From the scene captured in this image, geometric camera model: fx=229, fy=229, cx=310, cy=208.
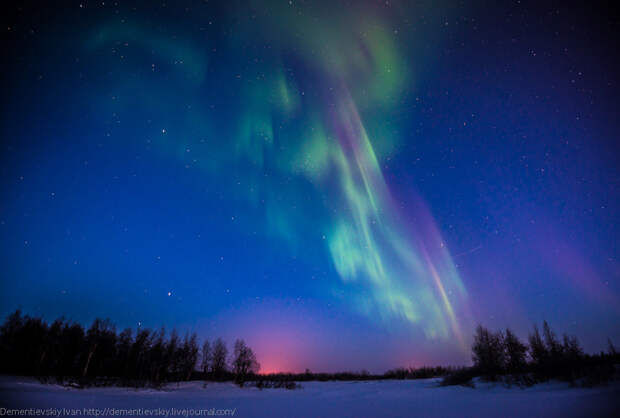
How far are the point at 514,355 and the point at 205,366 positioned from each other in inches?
2783

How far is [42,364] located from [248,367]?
132 ft

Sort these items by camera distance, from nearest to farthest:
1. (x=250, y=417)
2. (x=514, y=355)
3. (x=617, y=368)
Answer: (x=250, y=417) < (x=617, y=368) < (x=514, y=355)

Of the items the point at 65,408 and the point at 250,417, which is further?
the point at 65,408

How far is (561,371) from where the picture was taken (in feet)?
53.4

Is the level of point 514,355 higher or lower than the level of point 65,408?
lower

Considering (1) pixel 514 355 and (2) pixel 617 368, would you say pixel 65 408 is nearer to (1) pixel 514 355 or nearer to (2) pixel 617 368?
(2) pixel 617 368

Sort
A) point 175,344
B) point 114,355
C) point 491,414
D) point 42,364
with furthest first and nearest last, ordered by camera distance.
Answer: point 175,344 → point 114,355 → point 42,364 → point 491,414

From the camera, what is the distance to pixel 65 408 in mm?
11516

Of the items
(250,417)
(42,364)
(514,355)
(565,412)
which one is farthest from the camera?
(42,364)

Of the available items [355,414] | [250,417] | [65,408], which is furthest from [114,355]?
[355,414]

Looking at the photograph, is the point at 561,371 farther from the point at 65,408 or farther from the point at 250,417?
the point at 65,408

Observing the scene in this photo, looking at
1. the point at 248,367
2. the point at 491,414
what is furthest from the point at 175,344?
the point at 491,414

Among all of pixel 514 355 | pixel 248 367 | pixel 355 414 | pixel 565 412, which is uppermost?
pixel 565 412

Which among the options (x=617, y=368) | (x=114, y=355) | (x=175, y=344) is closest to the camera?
(x=617, y=368)
